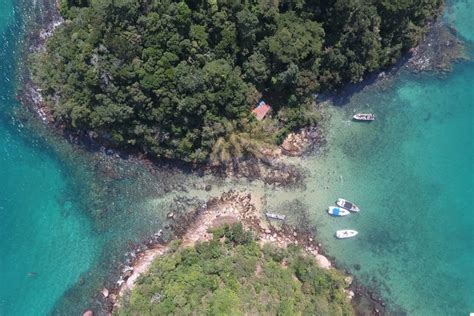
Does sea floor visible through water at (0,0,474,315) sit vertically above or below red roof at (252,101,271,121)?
below

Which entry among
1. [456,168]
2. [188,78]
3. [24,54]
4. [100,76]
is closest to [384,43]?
[456,168]

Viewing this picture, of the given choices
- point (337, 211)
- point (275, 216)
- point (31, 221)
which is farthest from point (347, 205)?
point (31, 221)

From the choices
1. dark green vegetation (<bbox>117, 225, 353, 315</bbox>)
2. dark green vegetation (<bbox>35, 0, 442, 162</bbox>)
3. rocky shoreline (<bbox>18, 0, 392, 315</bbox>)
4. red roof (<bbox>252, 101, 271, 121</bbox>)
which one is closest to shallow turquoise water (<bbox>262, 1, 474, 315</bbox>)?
rocky shoreline (<bbox>18, 0, 392, 315</bbox>)

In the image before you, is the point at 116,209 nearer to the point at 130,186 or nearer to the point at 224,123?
the point at 130,186

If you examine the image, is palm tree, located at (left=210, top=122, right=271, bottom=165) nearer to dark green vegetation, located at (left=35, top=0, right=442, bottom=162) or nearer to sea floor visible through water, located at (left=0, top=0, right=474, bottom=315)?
dark green vegetation, located at (left=35, top=0, right=442, bottom=162)

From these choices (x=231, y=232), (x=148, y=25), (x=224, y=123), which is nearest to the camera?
(x=148, y=25)

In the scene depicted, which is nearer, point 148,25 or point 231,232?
point 148,25
